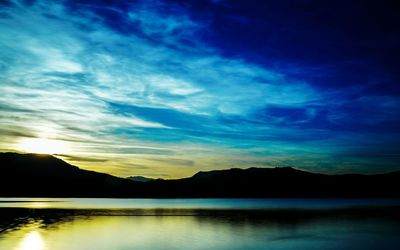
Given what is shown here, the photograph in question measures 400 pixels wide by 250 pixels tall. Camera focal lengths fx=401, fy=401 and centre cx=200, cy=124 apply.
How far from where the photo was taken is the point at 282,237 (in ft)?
146

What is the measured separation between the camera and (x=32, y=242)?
3791cm

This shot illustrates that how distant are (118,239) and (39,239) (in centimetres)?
780

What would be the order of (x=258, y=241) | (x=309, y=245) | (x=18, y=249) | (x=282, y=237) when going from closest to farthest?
(x=18, y=249) → (x=309, y=245) → (x=258, y=241) → (x=282, y=237)

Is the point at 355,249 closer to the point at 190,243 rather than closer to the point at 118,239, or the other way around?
the point at 190,243

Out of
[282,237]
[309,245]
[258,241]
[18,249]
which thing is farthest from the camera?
[282,237]

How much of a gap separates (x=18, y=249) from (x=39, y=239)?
21.4 ft

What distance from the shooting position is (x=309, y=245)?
3791 centimetres

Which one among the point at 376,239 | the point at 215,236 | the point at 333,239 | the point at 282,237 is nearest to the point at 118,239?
the point at 215,236

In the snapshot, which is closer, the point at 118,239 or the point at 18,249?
the point at 18,249

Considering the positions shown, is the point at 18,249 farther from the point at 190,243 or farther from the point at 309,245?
the point at 309,245

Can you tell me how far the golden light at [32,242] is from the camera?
3475 cm

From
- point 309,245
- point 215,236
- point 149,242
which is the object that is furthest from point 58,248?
point 309,245

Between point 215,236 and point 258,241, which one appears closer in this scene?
point 258,241

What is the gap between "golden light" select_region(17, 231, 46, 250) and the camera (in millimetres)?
34750
